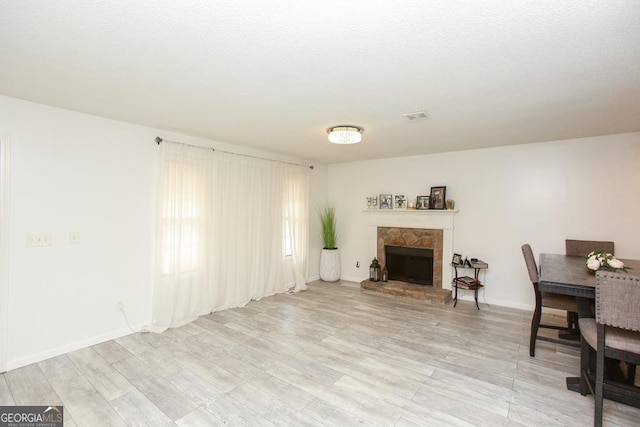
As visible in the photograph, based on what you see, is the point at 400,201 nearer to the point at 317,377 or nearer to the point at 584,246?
the point at 584,246

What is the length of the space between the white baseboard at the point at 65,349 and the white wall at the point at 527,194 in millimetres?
4443

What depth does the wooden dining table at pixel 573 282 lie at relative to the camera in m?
2.19

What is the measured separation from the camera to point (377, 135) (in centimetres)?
367

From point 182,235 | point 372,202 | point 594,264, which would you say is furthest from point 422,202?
point 182,235

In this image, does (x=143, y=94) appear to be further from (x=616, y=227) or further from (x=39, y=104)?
(x=616, y=227)

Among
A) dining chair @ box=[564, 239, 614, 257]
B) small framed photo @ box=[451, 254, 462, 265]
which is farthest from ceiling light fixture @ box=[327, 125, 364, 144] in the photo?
dining chair @ box=[564, 239, 614, 257]

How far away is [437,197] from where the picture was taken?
4.82 m

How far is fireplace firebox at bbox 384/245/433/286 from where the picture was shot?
→ 5.03 metres

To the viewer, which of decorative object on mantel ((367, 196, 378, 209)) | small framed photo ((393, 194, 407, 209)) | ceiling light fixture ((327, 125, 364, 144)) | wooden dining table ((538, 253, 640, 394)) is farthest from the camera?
decorative object on mantel ((367, 196, 378, 209))

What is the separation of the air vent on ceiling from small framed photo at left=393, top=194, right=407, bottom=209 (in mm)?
2324

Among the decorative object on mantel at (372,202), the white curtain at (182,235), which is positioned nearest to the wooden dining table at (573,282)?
the decorative object on mantel at (372,202)

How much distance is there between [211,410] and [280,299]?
2.54 m

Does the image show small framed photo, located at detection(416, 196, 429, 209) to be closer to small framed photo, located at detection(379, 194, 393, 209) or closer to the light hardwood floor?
small framed photo, located at detection(379, 194, 393, 209)

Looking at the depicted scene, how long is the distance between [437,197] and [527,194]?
1212mm
